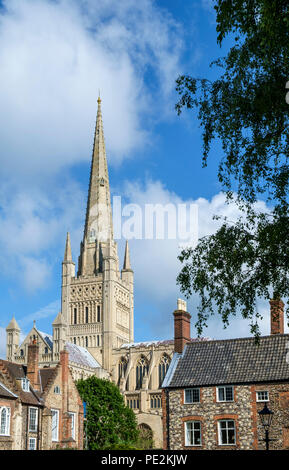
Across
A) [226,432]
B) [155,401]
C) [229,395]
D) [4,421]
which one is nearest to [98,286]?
[155,401]

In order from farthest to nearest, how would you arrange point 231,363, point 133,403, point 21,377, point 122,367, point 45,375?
point 122,367 → point 133,403 → point 45,375 → point 21,377 → point 231,363

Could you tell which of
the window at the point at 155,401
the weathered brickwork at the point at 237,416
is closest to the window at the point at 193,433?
the weathered brickwork at the point at 237,416

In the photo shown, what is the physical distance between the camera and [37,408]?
46.5 m

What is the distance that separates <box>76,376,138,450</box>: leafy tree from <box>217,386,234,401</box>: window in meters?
24.2

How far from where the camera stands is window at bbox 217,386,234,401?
1549 inches

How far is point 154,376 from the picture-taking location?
108 m

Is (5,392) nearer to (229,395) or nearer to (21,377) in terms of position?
(21,377)

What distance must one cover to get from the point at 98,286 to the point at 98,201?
753 inches

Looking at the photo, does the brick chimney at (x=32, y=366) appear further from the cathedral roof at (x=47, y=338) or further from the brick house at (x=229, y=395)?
the cathedral roof at (x=47, y=338)

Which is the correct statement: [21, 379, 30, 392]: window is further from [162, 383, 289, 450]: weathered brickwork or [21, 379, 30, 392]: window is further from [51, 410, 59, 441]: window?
[162, 383, 289, 450]: weathered brickwork

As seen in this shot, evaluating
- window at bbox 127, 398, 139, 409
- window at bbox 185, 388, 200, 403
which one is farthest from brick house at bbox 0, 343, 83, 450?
window at bbox 127, 398, 139, 409

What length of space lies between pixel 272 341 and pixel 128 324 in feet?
286

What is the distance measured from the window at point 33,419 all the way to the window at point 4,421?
3081 millimetres
